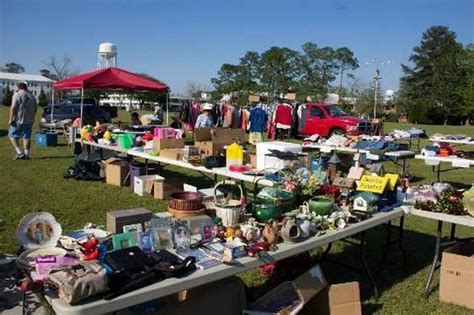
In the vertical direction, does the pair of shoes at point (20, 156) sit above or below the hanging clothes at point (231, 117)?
below

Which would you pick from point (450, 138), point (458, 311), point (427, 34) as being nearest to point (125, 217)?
point (458, 311)

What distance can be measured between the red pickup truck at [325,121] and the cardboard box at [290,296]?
46.7 ft

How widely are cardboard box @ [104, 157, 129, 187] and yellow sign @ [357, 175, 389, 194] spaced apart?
489cm

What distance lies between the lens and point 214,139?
6289 mm

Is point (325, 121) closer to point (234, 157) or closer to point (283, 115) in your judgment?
point (283, 115)

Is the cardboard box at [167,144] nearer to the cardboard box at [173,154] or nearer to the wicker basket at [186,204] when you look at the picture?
the cardboard box at [173,154]

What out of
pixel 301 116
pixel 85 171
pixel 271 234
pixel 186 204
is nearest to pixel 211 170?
pixel 186 204

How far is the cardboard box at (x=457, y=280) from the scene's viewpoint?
11.7 ft

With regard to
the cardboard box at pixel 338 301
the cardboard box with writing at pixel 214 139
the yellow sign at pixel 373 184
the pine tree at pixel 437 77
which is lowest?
the cardboard box at pixel 338 301

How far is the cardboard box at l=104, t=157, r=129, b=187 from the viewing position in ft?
25.5

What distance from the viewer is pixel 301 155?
5.10 m

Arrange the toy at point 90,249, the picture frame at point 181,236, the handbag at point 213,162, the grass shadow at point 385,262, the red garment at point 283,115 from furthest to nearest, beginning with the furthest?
the red garment at point 283,115
the handbag at point 213,162
the grass shadow at point 385,262
the picture frame at point 181,236
the toy at point 90,249

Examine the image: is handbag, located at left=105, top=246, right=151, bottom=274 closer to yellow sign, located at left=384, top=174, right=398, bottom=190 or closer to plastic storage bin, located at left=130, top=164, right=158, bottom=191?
yellow sign, located at left=384, top=174, right=398, bottom=190

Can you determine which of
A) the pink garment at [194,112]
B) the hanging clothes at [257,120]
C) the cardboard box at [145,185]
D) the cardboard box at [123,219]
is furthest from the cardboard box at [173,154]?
the pink garment at [194,112]
